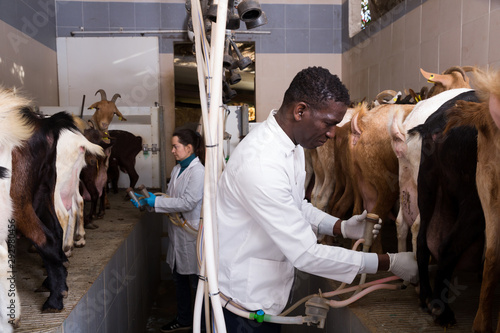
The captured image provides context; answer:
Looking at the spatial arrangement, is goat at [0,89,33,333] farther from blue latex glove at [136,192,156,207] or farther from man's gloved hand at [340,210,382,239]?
blue latex glove at [136,192,156,207]

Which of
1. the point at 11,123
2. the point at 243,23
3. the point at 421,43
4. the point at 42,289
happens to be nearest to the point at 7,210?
the point at 11,123

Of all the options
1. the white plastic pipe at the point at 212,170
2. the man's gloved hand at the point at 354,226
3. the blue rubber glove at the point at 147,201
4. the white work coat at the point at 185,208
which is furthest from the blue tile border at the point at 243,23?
the white plastic pipe at the point at 212,170

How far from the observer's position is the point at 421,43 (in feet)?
18.5

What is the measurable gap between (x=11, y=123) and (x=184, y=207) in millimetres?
1874

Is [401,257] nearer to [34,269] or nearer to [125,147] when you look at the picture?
[34,269]

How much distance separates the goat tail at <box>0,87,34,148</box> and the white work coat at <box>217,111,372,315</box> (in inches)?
39.6

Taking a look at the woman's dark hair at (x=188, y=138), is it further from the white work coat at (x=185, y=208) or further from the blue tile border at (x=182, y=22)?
the blue tile border at (x=182, y=22)

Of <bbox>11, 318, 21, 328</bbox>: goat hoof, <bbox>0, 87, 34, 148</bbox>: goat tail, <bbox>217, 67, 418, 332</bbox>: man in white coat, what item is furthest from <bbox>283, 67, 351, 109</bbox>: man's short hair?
<bbox>11, 318, 21, 328</bbox>: goat hoof

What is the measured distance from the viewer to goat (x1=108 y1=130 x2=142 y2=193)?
6.24 metres

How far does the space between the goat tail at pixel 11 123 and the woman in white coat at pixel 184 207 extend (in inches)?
67.3

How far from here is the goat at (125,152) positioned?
20.5 feet

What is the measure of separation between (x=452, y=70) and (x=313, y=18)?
6.64 m

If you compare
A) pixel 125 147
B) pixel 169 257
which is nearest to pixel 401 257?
pixel 169 257

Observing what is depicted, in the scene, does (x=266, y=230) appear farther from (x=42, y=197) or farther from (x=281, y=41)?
(x=281, y=41)
